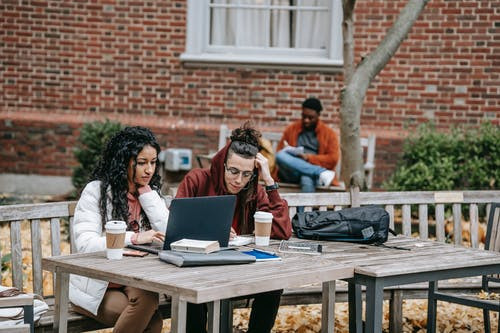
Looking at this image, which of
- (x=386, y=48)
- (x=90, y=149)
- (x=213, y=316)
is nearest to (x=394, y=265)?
(x=213, y=316)

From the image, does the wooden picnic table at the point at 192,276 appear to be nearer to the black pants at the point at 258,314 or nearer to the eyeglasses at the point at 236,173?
the black pants at the point at 258,314

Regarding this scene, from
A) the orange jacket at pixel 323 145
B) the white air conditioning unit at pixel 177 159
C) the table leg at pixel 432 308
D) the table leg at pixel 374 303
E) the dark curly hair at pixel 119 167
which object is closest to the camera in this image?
the table leg at pixel 374 303

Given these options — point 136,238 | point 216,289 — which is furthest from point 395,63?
point 216,289

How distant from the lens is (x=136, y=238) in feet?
14.5

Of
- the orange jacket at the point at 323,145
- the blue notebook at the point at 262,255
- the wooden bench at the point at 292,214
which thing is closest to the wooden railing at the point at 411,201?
the wooden bench at the point at 292,214

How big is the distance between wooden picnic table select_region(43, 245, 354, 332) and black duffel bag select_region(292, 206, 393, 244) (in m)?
0.62

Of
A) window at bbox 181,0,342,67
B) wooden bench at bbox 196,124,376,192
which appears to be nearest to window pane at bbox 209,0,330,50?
window at bbox 181,0,342,67

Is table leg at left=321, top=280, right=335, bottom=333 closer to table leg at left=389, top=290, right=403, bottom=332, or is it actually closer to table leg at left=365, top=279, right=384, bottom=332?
table leg at left=365, top=279, right=384, bottom=332

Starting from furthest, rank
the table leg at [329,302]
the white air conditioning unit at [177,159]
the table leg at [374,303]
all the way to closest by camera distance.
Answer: the white air conditioning unit at [177,159], the table leg at [329,302], the table leg at [374,303]

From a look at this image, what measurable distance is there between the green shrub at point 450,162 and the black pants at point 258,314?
4.73 meters

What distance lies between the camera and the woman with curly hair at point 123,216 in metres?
4.41

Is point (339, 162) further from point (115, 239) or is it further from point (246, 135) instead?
point (115, 239)

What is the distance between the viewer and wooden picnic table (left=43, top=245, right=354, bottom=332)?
3.56m

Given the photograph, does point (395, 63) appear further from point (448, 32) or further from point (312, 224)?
point (312, 224)
